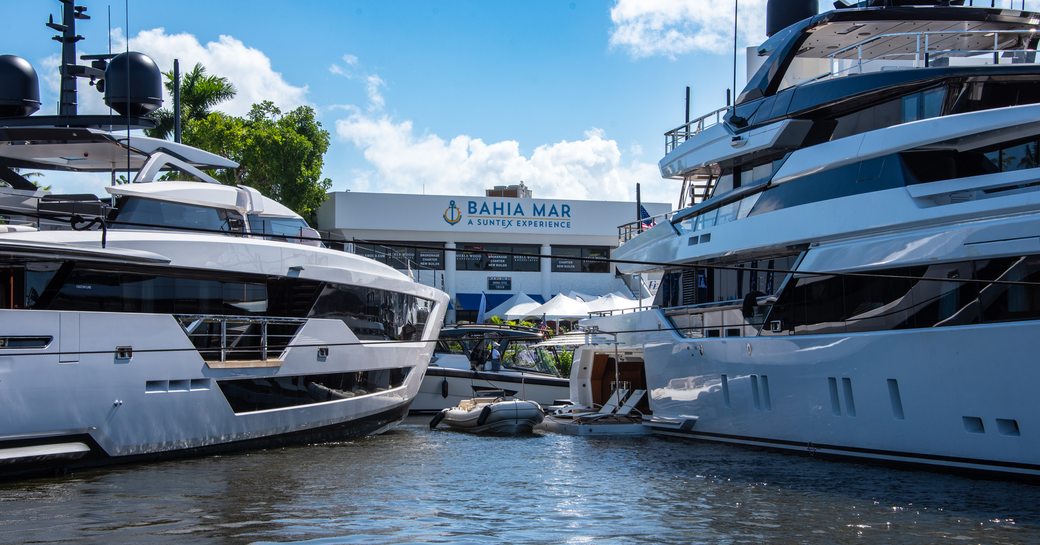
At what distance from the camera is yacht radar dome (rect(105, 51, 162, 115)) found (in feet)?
59.7

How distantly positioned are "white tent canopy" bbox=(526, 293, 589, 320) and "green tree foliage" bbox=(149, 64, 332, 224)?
9382mm

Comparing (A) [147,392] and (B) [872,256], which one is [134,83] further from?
(B) [872,256]

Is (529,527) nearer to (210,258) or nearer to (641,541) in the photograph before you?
(641,541)

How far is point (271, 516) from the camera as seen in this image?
1013 cm

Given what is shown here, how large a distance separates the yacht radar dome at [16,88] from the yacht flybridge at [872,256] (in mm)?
12378

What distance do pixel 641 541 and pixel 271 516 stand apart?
12.1 feet

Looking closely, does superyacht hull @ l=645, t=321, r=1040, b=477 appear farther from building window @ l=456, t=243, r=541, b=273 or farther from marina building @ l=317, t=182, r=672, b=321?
building window @ l=456, t=243, r=541, b=273

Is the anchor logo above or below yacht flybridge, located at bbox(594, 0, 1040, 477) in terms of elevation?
above

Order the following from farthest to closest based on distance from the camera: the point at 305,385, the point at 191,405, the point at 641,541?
1. the point at 305,385
2. the point at 191,405
3. the point at 641,541

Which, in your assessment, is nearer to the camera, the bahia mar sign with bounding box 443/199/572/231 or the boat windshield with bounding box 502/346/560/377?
the boat windshield with bounding box 502/346/560/377

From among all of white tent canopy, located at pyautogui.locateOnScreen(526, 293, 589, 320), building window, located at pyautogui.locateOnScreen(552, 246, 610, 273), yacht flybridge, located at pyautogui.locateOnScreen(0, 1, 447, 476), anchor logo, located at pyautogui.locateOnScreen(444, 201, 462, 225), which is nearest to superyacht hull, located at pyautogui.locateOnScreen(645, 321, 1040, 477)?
yacht flybridge, located at pyautogui.locateOnScreen(0, 1, 447, 476)

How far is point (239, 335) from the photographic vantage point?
14664 millimetres

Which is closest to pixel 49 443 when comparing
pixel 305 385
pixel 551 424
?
pixel 305 385

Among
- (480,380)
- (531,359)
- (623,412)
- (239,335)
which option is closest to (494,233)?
(531,359)
